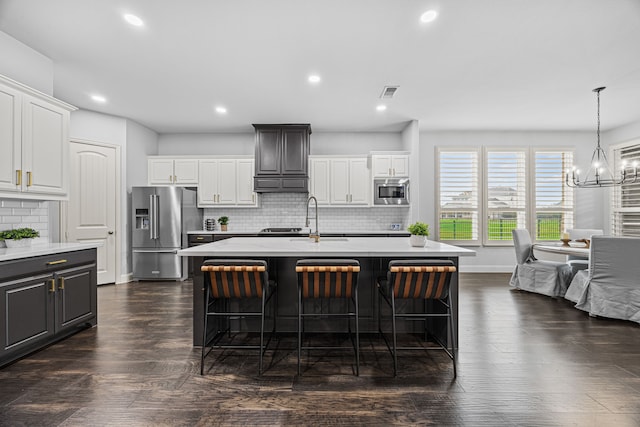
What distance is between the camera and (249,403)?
2.02 m

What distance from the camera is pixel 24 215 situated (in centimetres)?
333

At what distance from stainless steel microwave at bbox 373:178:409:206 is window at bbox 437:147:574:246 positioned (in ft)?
3.28

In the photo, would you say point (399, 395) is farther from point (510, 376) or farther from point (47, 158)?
point (47, 158)

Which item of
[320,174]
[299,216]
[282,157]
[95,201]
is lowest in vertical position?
[299,216]

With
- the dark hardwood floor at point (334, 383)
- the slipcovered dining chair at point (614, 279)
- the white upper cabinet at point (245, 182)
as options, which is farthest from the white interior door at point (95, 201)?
the slipcovered dining chair at point (614, 279)

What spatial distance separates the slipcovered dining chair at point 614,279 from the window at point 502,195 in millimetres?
2748

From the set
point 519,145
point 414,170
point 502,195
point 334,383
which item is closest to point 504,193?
point 502,195

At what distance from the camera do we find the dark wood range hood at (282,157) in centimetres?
597

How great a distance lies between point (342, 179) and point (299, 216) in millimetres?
1132

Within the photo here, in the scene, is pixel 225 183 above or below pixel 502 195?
above

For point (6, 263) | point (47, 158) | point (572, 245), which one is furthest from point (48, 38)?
point (572, 245)

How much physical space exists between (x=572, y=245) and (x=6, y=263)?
646cm

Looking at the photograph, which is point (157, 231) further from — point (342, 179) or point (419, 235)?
point (419, 235)

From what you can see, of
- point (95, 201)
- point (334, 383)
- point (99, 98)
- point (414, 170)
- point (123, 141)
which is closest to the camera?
point (334, 383)
